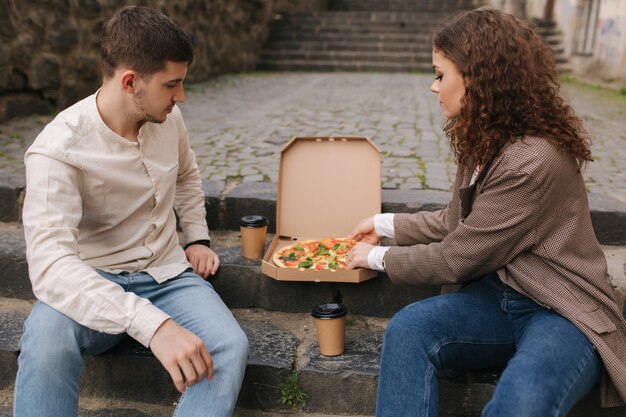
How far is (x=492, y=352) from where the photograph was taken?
7.47 feet

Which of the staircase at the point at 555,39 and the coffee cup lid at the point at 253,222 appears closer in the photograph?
the coffee cup lid at the point at 253,222

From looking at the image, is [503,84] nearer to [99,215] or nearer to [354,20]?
[99,215]

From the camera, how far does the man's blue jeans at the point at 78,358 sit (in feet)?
6.67

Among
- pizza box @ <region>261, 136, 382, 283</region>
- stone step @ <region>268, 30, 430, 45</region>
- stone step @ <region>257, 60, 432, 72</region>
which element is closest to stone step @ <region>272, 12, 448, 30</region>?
stone step @ <region>268, 30, 430, 45</region>

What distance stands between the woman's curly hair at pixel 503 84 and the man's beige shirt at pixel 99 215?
1.12 meters

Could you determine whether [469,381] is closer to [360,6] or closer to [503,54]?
[503,54]

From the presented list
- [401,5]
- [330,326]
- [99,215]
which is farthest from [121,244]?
[401,5]

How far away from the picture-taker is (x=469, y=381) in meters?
2.41

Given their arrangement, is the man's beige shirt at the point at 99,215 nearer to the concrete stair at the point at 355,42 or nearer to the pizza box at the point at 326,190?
the pizza box at the point at 326,190

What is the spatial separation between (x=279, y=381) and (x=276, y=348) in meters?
0.17

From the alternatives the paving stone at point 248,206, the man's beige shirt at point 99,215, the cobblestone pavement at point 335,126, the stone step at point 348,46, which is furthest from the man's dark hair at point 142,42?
the stone step at point 348,46

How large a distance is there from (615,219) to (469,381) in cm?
125

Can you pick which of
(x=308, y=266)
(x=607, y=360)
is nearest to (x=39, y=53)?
(x=308, y=266)

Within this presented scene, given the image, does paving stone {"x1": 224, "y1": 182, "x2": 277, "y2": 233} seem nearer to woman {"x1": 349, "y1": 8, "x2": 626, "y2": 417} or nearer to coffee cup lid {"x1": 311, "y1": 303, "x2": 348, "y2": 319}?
coffee cup lid {"x1": 311, "y1": 303, "x2": 348, "y2": 319}
